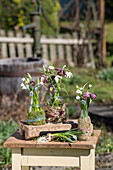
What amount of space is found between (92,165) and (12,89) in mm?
3504

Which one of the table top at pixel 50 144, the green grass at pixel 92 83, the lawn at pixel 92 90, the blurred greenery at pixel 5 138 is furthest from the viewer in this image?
the green grass at pixel 92 83

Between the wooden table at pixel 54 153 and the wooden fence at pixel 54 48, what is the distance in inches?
265

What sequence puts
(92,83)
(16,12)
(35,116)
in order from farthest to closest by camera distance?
(16,12) → (92,83) → (35,116)

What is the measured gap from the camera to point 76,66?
10.1 meters

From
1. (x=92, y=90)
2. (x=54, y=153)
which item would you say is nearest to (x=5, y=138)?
(x=54, y=153)

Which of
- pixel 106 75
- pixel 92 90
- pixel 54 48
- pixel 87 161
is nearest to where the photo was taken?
pixel 87 161

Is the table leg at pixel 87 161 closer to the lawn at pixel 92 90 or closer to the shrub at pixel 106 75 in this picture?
the lawn at pixel 92 90

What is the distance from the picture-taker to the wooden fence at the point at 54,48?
973 centimetres

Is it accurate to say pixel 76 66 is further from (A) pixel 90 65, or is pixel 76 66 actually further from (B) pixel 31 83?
(B) pixel 31 83

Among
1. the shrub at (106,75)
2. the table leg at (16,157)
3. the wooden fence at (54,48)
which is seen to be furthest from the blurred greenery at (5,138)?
the wooden fence at (54,48)

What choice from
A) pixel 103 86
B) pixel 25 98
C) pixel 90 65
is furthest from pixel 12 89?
pixel 90 65

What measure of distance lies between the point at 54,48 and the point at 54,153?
785 cm

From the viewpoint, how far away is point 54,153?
250cm

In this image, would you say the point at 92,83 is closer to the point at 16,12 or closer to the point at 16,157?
the point at 16,12
